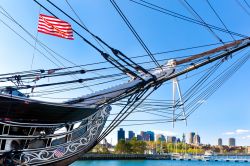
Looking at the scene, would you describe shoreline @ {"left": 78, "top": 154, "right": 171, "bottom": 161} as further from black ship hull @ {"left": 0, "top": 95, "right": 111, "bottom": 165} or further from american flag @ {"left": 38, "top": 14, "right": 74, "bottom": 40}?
american flag @ {"left": 38, "top": 14, "right": 74, "bottom": 40}

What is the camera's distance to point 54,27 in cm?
948

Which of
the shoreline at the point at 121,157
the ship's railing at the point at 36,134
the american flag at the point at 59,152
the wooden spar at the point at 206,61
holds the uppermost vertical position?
the wooden spar at the point at 206,61

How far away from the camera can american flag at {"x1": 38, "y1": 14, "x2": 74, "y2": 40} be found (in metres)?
9.23

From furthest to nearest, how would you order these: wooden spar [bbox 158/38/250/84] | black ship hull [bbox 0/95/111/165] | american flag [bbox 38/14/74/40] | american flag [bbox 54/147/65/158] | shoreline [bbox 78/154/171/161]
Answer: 1. shoreline [bbox 78/154/171/161]
2. wooden spar [bbox 158/38/250/84]
3. american flag [bbox 38/14/74/40]
4. american flag [bbox 54/147/65/158]
5. black ship hull [bbox 0/95/111/165]

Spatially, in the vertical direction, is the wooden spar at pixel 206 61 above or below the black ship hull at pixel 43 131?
above

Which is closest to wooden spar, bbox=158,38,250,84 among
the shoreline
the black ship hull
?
the black ship hull

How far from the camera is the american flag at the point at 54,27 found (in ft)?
30.3

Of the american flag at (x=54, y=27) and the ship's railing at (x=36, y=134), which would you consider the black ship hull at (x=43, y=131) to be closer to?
the ship's railing at (x=36, y=134)

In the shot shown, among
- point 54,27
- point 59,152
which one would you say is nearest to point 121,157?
point 59,152

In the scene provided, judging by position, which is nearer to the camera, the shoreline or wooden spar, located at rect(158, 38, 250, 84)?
wooden spar, located at rect(158, 38, 250, 84)

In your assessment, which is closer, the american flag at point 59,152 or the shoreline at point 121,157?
the american flag at point 59,152

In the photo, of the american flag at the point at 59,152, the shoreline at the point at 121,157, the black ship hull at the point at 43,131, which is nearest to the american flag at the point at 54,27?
the black ship hull at the point at 43,131

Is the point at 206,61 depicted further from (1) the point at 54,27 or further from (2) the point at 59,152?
(2) the point at 59,152

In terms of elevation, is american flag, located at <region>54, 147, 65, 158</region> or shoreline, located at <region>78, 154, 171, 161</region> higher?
american flag, located at <region>54, 147, 65, 158</region>
